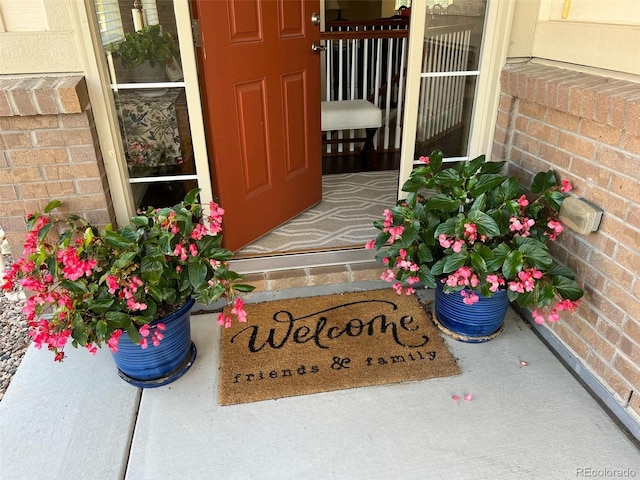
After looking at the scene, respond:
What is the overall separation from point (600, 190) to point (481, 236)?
1.45ft

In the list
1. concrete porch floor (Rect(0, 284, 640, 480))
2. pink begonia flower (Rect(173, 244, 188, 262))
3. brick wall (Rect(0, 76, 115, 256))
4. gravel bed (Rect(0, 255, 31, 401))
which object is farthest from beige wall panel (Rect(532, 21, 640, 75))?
gravel bed (Rect(0, 255, 31, 401))

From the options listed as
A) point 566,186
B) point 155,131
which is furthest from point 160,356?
point 566,186

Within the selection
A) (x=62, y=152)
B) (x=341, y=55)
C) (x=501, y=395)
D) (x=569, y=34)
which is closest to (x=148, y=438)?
(x=62, y=152)

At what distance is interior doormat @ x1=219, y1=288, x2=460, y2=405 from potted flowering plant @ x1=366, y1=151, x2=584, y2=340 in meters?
0.24

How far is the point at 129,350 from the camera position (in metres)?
1.74

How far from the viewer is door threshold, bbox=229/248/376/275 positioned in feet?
7.96

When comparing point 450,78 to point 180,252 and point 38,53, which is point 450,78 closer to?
point 180,252

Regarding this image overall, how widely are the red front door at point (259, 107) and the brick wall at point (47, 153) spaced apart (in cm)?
55

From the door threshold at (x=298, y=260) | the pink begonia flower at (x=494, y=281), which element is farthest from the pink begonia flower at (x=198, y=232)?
the pink begonia flower at (x=494, y=281)

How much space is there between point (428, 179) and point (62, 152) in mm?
1485

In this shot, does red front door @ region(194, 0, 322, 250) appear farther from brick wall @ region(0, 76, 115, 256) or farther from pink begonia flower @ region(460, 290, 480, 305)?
pink begonia flower @ region(460, 290, 480, 305)

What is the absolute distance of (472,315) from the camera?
1.97 metres

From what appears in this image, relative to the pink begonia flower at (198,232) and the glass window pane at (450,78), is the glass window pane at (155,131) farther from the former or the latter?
the glass window pane at (450,78)

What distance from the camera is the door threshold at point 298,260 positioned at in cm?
243
